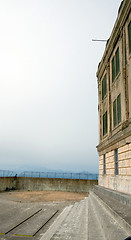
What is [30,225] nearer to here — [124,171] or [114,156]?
[124,171]

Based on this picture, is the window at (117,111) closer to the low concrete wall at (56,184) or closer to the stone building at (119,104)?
the stone building at (119,104)

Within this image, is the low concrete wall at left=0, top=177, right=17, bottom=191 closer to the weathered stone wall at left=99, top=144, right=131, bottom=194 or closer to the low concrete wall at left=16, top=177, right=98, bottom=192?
the low concrete wall at left=16, top=177, right=98, bottom=192

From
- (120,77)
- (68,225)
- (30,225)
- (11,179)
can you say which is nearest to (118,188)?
(68,225)

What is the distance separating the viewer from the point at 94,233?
710 centimetres

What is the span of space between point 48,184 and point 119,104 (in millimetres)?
23145

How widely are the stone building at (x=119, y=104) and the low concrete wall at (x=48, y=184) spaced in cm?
1286

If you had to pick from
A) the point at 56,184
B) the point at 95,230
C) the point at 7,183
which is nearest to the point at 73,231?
the point at 95,230

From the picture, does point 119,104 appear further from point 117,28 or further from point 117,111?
point 117,28

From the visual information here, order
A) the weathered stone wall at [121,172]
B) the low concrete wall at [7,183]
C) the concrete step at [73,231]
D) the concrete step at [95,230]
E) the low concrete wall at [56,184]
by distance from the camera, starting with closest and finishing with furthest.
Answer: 1. the concrete step at [95,230]
2. the concrete step at [73,231]
3. the weathered stone wall at [121,172]
4. the low concrete wall at [7,183]
5. the low concrete wall at [56,184]

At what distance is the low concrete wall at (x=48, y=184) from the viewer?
31219mm

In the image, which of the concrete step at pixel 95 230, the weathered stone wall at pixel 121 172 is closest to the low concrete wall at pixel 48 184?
the weathered stone wall at pixel 121 172

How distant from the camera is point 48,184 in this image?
32.8 m

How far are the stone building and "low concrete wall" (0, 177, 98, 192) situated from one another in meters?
12.9

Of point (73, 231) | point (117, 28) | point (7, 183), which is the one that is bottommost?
point (7, 183)
